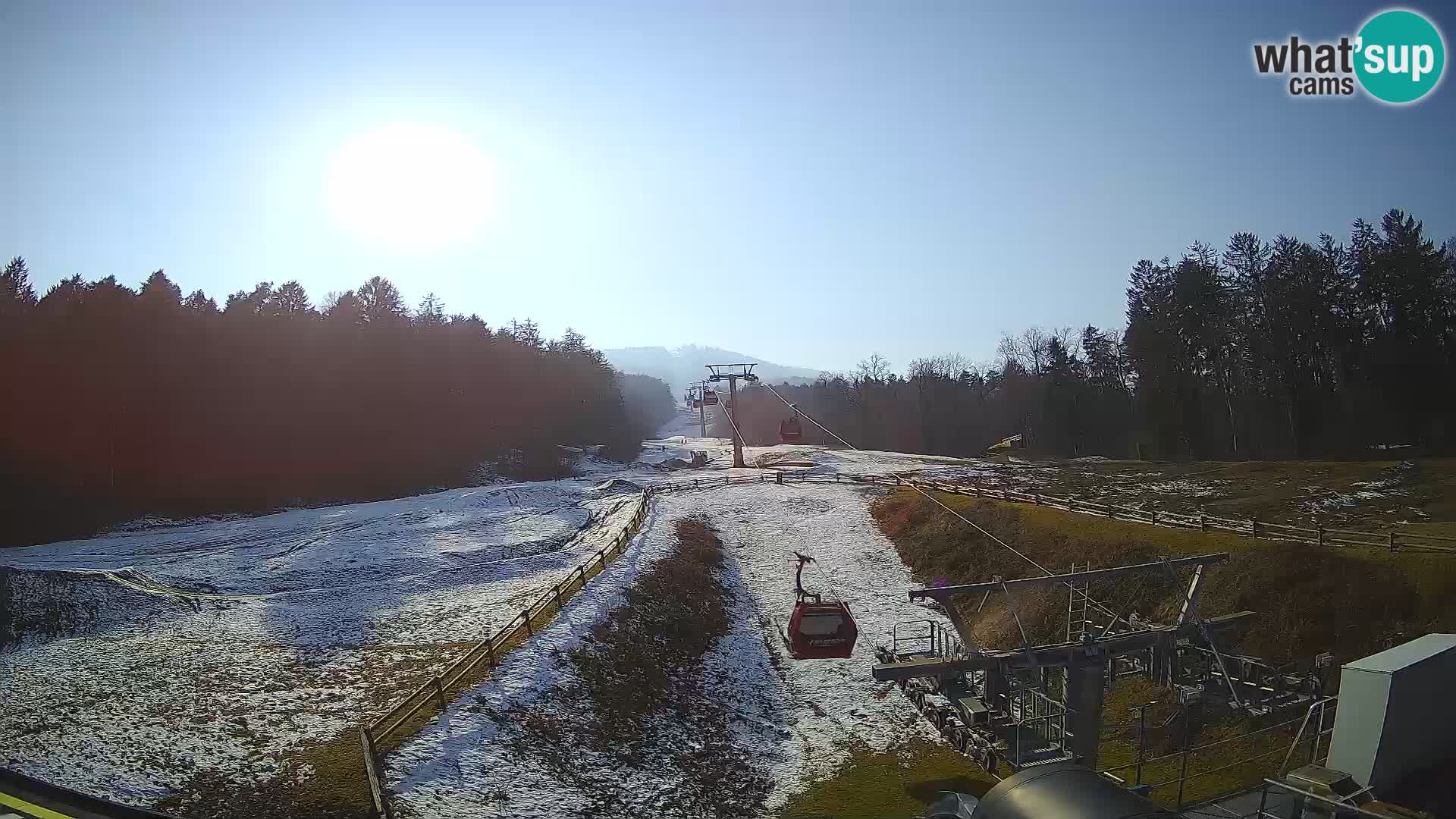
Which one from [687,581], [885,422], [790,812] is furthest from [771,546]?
[885,422]

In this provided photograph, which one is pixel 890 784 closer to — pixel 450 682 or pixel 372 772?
pixel 450 682

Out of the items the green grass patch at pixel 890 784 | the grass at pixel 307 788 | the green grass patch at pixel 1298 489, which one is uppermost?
the green grass patch at pixel 1298 489

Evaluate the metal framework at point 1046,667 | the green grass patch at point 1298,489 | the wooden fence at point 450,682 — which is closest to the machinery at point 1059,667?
the metal framework at point 1046,667

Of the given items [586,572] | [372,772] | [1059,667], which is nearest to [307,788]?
[372,772]

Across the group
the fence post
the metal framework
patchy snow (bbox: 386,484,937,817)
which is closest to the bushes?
the metal framework

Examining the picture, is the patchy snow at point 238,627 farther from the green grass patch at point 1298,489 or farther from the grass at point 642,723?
the green grass patch at point 1298,489

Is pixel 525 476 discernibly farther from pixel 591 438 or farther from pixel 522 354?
pixel 591 438
